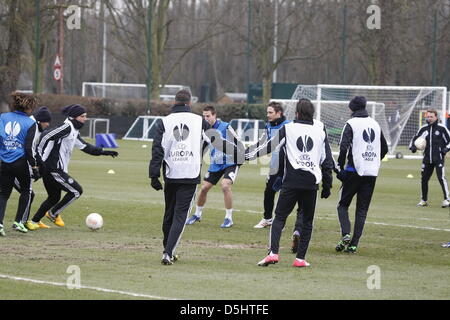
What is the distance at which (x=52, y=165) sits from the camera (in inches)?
554

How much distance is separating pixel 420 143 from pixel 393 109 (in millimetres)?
19215

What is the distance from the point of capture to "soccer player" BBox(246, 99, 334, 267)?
35.9 feet

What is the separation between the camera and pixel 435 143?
19844mm

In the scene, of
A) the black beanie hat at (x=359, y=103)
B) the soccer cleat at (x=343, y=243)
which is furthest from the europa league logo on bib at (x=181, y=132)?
the soccer cleat at (x=343, y=243)

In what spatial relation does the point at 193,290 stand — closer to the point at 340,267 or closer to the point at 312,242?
the point at 340,267

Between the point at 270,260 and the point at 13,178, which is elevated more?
the point at 13,178

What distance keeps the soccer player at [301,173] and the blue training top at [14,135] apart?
401cm

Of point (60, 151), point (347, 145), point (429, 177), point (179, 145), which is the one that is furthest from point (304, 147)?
point (429, 177)

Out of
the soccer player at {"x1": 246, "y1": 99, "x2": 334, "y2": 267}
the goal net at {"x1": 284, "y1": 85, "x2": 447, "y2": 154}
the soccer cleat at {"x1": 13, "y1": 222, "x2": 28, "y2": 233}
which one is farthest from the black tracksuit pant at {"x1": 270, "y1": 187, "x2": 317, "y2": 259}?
the goal net at {"x1": 284, "y1": 85, "x2": 447, "y2": 154}

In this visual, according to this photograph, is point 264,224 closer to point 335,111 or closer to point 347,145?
point 347,145

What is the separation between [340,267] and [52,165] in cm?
512
